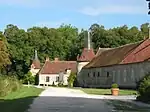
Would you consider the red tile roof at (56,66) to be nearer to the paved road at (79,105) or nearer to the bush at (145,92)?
the bush at (145,92)

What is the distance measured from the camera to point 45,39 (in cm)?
11575

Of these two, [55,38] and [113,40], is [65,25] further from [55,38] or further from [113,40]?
[113,40]

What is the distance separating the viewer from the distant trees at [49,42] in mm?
100812

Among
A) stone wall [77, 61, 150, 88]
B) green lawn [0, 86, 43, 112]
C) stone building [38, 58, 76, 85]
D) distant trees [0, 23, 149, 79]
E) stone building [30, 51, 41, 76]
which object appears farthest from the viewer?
stone building [30, 51, 41, 76]

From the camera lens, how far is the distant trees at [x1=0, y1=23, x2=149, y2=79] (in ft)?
331

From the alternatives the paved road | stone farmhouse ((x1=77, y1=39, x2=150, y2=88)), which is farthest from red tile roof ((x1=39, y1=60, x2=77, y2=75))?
the paved road

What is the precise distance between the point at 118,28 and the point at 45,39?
22.7 m

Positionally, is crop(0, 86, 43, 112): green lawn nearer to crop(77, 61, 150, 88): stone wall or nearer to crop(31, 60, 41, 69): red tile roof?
crop(77, 61, 150, 88): stone wall

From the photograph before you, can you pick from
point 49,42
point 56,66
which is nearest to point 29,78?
point 56,66

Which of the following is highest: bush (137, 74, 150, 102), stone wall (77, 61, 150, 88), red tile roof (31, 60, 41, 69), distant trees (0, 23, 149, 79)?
distant trees (0, 23, 149, 79)

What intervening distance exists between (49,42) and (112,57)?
47.1 meters

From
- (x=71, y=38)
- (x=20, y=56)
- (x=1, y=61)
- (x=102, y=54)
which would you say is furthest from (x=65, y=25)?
(x=1, y=61)

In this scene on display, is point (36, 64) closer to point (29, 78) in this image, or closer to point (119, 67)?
point (29, 78)

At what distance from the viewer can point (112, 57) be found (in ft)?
230
